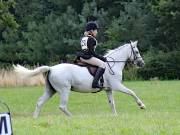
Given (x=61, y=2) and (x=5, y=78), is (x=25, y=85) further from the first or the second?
(x=61, y=2)

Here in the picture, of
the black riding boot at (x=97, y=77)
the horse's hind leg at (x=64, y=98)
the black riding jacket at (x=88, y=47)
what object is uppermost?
the black riding jacket at (x=88, y=47)

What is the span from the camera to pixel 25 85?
38.8 m

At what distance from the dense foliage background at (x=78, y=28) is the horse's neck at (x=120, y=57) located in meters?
33.0

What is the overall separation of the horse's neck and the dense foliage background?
108 feet

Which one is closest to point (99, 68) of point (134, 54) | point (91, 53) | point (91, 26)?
point (91, 53)

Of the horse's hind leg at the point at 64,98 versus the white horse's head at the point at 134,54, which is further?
the white horse's head at the point at 134,54

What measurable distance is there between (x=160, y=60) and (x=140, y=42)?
27.3 ft

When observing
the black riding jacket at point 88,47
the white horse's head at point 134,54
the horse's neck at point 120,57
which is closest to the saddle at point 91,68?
the black riding jacket at point 88,47

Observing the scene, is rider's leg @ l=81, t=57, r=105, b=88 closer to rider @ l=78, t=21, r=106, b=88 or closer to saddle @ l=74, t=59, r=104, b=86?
rider @ l=78, t=21, r=106, b=88

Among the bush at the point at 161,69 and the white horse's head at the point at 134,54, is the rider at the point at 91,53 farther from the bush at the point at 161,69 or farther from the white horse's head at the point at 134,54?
the bush at the point at 161,69

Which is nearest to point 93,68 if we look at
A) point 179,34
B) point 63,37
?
point 179,34

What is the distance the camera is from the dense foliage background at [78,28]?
58075 mm

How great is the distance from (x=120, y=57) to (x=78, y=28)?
139 feet

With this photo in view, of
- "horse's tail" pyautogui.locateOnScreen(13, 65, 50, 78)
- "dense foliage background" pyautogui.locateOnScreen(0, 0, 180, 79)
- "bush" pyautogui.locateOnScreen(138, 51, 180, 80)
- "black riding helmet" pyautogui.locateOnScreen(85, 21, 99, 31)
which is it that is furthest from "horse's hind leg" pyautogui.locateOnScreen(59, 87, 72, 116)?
"dense foliage background" pyautogui.locateOnScreen(0, 0, 180, 79)
